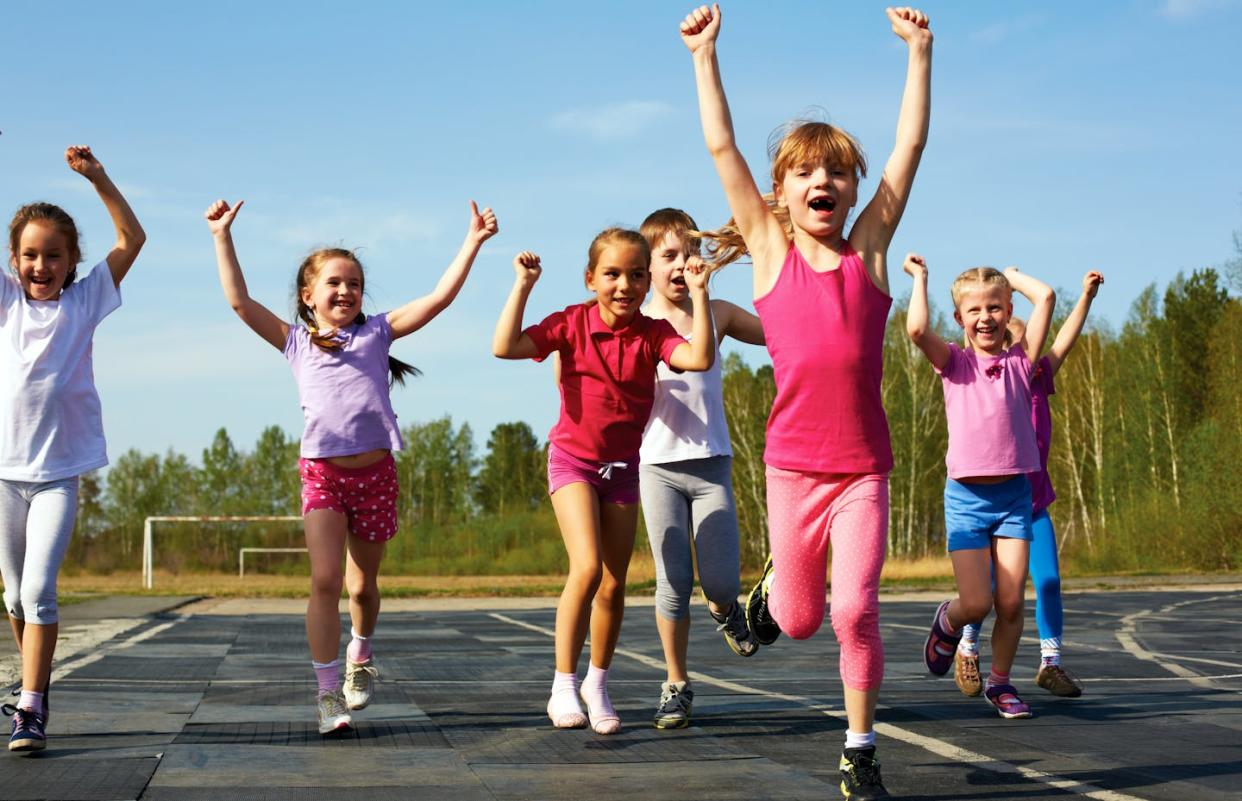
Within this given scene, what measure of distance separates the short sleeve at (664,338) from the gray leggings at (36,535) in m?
2.34

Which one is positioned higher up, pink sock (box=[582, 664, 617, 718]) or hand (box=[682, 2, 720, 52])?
hand (box=[682, 2, 720, 52])

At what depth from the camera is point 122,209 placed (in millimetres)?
5723

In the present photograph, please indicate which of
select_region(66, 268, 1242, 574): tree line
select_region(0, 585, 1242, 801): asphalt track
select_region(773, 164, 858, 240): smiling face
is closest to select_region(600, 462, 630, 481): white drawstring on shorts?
select_region(0, 585, 1242, 801): asphalt track

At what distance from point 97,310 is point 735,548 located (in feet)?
9.20

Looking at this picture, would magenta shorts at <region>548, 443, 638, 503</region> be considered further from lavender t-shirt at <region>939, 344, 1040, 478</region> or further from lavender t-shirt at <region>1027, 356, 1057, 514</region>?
lavender t-shirt at <region>1027, 356, 1057, 514</region>

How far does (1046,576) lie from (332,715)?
12.0 feet

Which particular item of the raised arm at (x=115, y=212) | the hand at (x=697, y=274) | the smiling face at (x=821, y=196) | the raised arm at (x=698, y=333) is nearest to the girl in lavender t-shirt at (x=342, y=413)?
the raised arm at (x=115, y=212)

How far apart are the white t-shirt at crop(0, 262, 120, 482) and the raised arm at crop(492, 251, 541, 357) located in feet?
5.25

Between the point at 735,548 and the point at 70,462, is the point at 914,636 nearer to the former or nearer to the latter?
the point at 735,548

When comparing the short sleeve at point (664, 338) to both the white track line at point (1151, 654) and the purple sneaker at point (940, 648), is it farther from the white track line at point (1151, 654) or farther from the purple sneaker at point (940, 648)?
the white track line at point (1151, 654)

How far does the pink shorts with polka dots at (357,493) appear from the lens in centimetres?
561

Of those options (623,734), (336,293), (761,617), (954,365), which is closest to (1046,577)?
(954,365)

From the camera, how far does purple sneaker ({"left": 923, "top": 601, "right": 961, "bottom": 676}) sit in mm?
6457

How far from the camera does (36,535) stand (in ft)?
17.1
